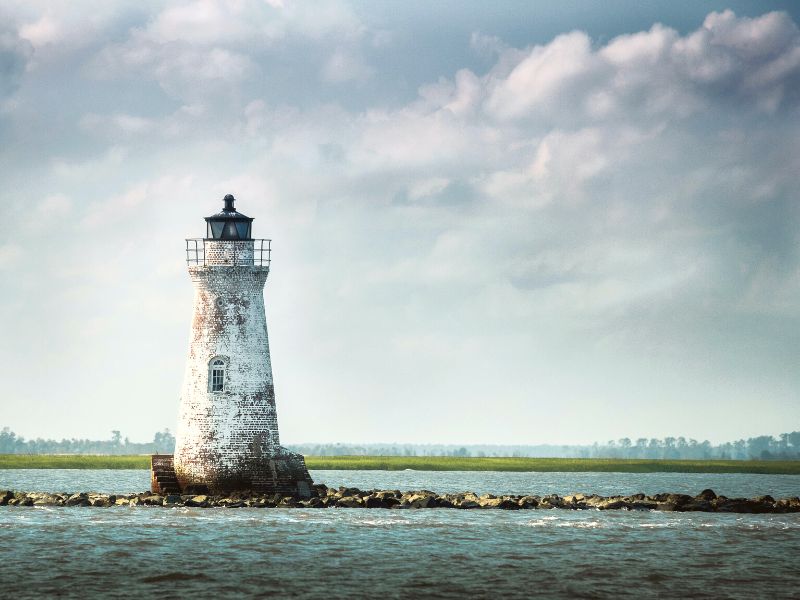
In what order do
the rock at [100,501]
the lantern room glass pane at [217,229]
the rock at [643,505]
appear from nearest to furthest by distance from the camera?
the lantern room glass pane at [217,229], the rock at [100,501], the rock at [643,505]

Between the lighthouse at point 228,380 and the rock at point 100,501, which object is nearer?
the lighthouse at point 228,380

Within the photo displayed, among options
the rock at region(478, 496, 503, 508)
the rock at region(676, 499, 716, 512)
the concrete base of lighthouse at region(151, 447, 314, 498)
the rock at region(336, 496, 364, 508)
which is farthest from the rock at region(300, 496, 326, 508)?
the rock at region(676, 499, 716, 512)

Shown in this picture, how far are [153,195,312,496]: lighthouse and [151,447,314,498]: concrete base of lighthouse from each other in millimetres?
Answer: 35

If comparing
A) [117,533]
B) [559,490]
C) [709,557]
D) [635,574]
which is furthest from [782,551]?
[559,490]

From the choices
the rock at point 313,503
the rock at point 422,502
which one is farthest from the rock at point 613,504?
the rock at point 313,503

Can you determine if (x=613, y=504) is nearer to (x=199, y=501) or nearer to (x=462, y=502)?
(x=462, y=502)

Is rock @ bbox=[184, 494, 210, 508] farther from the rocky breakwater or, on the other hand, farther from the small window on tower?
the small window on tower

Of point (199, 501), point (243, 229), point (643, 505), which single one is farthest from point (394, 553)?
point (643, 505)

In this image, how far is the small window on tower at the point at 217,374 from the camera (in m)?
47.8

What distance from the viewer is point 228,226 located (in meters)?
48.8

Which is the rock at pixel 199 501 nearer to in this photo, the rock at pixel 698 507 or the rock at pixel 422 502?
the rock at pixel 422 502

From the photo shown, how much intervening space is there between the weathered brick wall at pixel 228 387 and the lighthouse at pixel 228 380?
1.4 inches

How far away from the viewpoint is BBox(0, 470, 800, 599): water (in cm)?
3300

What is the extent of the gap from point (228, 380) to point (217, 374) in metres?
0.50
